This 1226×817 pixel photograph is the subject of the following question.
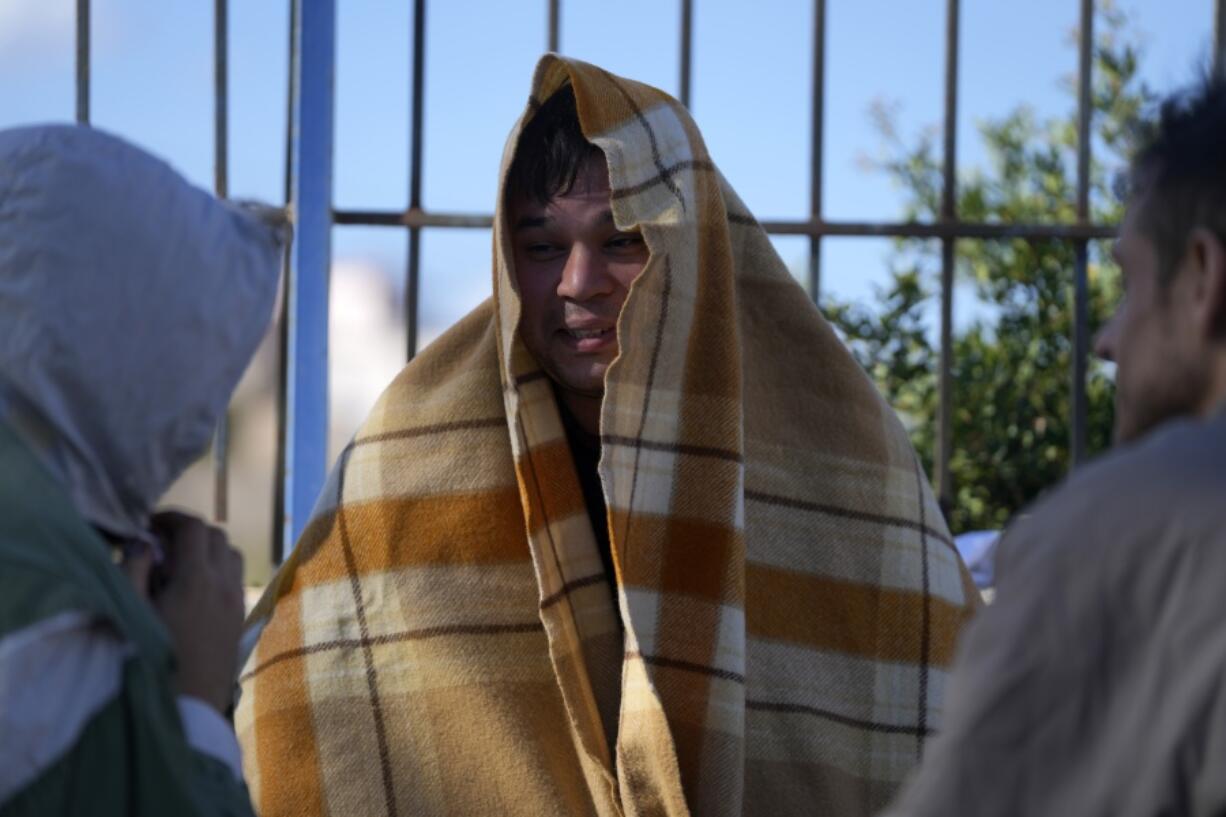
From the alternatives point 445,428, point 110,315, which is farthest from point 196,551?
point 445,428

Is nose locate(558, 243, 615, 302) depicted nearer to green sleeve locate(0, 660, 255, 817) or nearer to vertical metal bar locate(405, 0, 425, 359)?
vertical metal bar locate(405, 0, 425, 359)

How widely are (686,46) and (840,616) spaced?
138 cm

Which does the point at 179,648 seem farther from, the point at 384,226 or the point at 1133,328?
the point at 384,226

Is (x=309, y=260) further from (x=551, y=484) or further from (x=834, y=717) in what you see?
(x=834, y=717)

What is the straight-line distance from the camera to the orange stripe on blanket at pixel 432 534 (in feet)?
9.25

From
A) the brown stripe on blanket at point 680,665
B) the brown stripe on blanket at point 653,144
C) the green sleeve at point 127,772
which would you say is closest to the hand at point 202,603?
the green sleeve at point 127,772

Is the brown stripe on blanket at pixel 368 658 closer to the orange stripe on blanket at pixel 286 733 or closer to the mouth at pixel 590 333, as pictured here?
the orange stripe on blanket at pixel 286 733

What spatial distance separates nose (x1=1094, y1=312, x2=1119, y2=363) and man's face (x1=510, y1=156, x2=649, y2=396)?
1.32 m

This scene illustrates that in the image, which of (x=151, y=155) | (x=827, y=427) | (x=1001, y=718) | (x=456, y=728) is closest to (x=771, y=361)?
(x=827, y=427)

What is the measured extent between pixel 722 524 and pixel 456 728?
50 centimetres

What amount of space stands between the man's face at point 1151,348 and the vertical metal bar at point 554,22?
7.74ft

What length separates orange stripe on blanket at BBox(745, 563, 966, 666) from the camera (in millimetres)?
2818

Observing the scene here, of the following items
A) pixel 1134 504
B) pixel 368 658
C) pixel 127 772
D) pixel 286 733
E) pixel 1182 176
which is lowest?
pixel 286 733

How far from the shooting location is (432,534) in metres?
2.83
